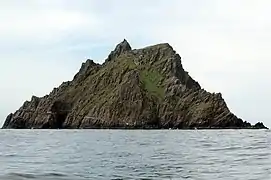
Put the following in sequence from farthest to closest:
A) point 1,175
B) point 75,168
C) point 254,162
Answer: point 254,162 < point 75,168 < point 1,175

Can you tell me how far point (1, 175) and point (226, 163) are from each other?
1421cm

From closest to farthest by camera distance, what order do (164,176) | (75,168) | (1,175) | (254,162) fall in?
(1,175)
(164,176)
(75,168)
(254,162)

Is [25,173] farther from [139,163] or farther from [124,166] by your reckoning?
[139,163]

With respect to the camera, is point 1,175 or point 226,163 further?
point 226,163

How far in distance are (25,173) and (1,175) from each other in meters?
1.63

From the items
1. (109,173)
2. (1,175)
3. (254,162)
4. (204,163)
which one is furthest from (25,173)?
(254,162)

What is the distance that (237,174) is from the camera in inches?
1036

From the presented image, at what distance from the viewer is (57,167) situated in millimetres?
30672

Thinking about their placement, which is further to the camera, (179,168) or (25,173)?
(179,168)

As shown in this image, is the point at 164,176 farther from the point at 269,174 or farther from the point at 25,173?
the point at 25,173

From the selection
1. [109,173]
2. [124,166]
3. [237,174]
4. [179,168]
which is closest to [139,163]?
[124,166]

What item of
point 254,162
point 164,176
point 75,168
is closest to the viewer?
point 164,176

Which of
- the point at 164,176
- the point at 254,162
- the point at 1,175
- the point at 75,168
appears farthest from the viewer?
the point at 254,162

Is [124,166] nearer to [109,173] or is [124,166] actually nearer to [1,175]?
[109,173]
